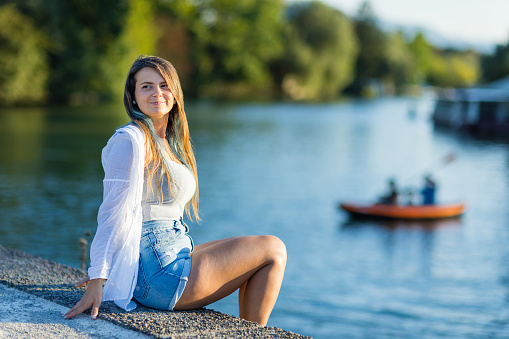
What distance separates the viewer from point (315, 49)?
2800 inches

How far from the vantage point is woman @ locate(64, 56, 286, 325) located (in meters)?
2.73

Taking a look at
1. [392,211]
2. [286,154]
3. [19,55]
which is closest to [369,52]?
[19,55]

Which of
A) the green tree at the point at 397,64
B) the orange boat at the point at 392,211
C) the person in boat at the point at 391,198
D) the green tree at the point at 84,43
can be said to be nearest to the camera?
the orange boat at the point at 392,211

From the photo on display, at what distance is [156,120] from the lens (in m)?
3.02

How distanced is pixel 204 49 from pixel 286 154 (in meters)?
37.4

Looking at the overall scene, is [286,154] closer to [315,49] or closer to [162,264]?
[162,264]

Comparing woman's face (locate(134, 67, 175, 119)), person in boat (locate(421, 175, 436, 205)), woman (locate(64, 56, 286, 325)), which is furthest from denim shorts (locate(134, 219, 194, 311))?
person in boat (locate(421, 175, 436, 205))

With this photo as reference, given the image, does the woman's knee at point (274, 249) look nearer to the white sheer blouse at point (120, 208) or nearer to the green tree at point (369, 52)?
the white sheer blouse at point (120, 208)

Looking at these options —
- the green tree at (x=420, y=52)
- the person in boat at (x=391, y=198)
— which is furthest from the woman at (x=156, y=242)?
the green tree at (x=420, y=52)

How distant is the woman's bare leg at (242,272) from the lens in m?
2.89

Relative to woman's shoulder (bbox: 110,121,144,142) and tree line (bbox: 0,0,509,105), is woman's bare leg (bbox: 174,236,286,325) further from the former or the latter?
tree line (bbox: 0,0,509,105)

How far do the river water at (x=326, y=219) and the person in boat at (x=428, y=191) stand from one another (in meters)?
0.80

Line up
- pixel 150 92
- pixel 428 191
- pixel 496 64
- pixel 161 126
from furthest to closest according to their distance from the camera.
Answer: pixel 496 64
pixel 428 191
pixel 161 126
pixel 150 92

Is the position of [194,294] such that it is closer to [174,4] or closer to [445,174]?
[445,174]
